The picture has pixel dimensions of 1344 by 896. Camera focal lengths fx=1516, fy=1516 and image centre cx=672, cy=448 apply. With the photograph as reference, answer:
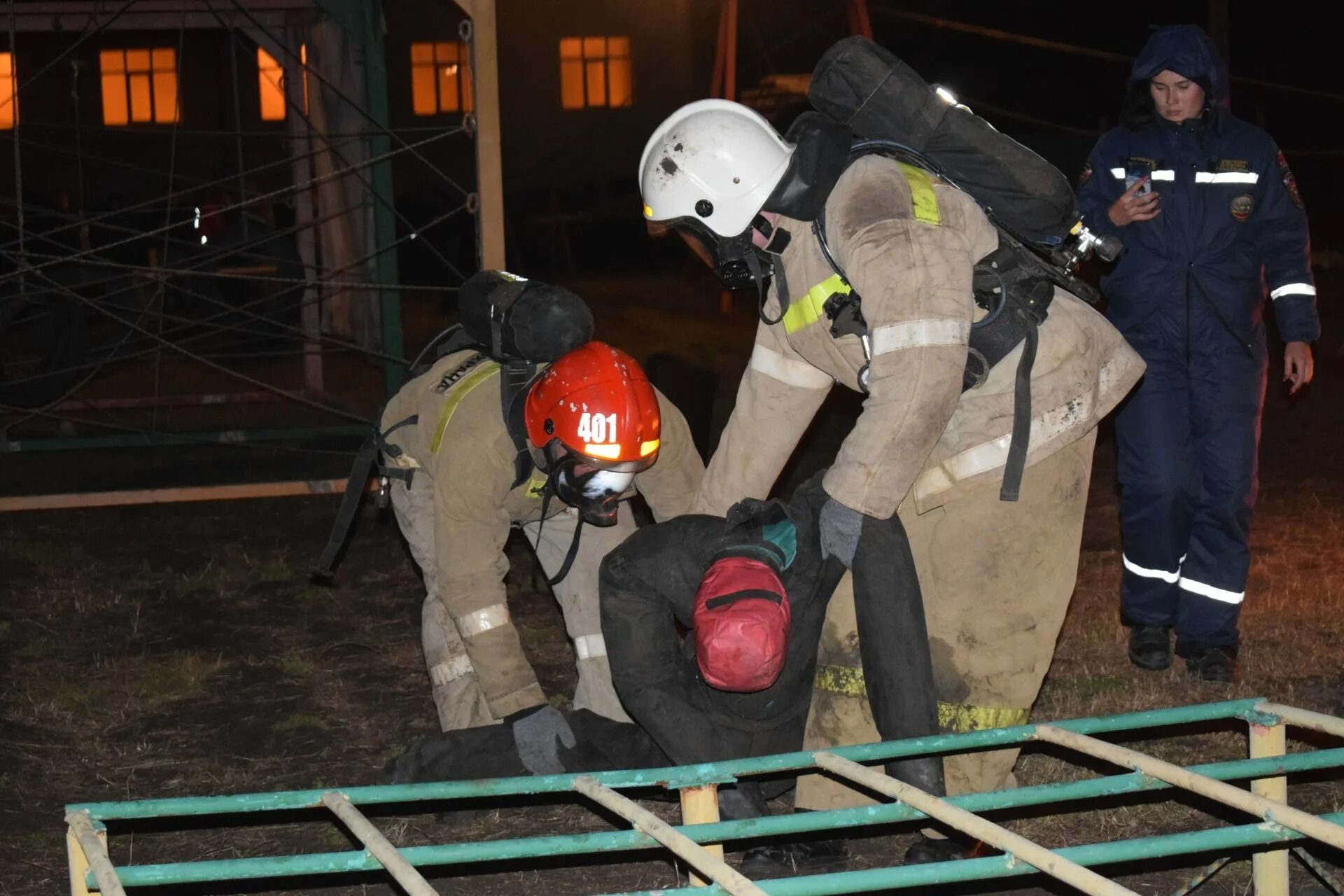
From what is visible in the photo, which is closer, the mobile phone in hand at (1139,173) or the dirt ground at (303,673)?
the dirt ground at (303,673)

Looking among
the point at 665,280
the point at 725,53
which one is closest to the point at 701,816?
the point at 725,53

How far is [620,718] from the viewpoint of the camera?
463 centimetres

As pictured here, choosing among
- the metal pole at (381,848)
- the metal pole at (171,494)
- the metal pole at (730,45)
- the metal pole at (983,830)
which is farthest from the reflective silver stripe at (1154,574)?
the metal pole at (730,45)

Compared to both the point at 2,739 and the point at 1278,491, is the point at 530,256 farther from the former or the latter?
the point at 2,739

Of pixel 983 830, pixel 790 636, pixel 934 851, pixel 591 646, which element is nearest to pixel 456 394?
pixel 591 646

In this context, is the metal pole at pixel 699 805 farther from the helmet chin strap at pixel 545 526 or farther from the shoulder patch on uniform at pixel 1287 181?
the shoulder patch on uniform at pixel 1287 181

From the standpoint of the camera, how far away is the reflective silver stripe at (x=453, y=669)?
15.4 ft

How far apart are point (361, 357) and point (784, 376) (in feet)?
34.1

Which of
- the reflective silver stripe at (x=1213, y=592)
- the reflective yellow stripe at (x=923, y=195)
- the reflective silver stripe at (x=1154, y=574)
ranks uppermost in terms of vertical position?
the reflective yellow stripe at (x=923, y=195)

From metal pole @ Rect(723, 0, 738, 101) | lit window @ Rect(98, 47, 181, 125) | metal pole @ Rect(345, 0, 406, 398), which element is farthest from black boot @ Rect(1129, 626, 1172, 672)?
lit window @ Rect(98, 47, 181, 125)

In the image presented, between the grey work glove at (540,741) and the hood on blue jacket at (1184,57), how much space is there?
9.77ft

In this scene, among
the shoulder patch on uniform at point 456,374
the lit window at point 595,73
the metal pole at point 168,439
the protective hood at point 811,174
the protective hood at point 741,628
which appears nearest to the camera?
the protective hood at point 741,628

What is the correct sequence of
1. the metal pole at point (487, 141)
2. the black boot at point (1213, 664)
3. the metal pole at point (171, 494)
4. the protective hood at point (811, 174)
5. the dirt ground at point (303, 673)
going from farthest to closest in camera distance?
the metal pole at point (171, 494), the metal pole at point (487, 141), the black boot at point (1213, 664), the dirt ground at point (303, 673), the protective hood at point (811, 174)

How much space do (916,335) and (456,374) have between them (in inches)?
69.6
